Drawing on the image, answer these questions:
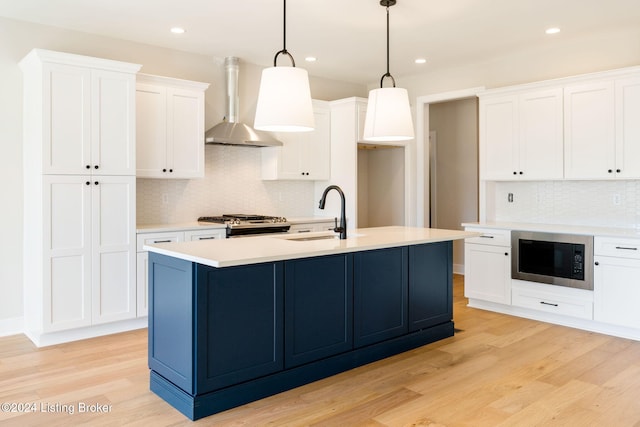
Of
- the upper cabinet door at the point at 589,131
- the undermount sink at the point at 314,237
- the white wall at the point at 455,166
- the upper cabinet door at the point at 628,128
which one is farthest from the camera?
the white wall at the point at 455,166

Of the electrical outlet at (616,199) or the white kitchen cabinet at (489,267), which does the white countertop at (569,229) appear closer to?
the white kitchen cabinet at (489,267)

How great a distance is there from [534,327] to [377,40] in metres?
3.13

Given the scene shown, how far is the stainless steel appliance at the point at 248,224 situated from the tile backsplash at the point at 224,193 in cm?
23

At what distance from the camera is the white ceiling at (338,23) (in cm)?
394

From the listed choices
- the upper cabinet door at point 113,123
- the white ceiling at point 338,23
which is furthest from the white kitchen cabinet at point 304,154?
the upper cabinet door at point 113,123

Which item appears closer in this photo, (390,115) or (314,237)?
(390,115)

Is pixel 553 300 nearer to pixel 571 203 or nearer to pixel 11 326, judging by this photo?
pixel 571 203

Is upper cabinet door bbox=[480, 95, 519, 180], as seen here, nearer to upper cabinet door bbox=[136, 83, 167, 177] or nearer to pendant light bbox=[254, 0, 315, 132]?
pendant light bbox=[254, 0, 315, 132]

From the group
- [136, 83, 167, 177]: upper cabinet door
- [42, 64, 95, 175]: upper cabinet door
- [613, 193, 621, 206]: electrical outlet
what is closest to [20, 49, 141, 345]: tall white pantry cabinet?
Result: [42, 64, 95, 175]: upper cabinet door

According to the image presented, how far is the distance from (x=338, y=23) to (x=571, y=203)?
9.77 ft

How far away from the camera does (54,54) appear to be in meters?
3.91

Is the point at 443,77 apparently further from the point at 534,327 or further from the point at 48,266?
the point at 48,266

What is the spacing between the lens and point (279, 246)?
3195 mm

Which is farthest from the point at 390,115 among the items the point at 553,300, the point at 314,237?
the point at 553,300
